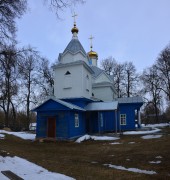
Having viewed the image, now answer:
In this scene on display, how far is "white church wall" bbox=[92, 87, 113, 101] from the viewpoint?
33125mm

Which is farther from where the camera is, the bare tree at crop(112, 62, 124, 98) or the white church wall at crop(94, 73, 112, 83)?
the bare tree at crop(112, 62, 124, 98)

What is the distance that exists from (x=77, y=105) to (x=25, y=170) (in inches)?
715

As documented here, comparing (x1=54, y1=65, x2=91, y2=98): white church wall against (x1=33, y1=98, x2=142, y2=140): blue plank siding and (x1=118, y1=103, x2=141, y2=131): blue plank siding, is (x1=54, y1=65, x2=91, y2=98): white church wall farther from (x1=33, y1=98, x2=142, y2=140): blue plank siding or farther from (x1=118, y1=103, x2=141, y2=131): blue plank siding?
(x1=118, y1=103, x2=141, y2=131): blue plank siding

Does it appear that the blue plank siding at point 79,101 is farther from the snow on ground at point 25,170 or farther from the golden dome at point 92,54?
the snow on ground at point 25,170

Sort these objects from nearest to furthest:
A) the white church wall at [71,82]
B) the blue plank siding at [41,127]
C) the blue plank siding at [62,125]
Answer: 1. the blue plank siding at [62,125]
2. the blue plank siding at [41,127]
3. the white church wall at [71,82]

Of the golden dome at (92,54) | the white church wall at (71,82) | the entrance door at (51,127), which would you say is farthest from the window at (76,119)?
the golden dome at (92,54)

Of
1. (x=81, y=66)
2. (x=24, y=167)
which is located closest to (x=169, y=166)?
(x=24, y=167)

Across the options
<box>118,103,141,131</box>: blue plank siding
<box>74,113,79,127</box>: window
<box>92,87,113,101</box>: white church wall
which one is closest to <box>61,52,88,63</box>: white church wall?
<box>74,113,79,127</box>: window

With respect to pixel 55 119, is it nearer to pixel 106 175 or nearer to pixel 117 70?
pixel 106 175

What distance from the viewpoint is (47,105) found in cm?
2395

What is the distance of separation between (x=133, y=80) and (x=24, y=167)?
4144cm

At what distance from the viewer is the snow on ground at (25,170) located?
771 cm

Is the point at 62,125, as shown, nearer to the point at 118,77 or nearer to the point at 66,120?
the point at 66,120

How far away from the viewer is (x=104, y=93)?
33.3 metres
